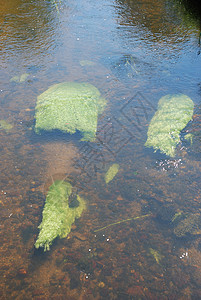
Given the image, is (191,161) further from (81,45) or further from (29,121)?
(81,45)

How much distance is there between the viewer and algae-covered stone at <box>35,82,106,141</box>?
377cm

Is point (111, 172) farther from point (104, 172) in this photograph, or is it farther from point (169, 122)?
point (169, 122)

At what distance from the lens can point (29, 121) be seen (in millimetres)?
3949

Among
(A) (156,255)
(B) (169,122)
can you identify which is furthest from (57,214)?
(B) (169,122)

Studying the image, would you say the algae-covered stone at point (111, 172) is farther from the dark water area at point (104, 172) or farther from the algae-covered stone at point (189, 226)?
the algae-covered stone at point (189, 226)

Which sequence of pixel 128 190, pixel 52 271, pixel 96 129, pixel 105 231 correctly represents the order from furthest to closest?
pixel 96 129 < pixel 128 190 < pixel 105 231 < pixel 52 271

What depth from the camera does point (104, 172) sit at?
3.17m

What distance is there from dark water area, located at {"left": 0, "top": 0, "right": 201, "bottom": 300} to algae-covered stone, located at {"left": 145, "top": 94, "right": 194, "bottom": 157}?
110 millimetres

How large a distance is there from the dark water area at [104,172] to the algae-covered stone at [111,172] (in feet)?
0.19

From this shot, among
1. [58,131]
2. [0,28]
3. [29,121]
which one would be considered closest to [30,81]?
[29,121]

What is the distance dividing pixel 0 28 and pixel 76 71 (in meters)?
3.28

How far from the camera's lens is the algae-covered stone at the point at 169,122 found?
3467mm

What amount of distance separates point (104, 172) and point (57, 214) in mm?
859

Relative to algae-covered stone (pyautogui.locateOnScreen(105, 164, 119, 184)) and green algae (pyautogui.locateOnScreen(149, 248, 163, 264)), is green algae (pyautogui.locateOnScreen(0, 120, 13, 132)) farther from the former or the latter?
green algae (pyautogui.locateOnScreen(149, 248, 163, 264))
